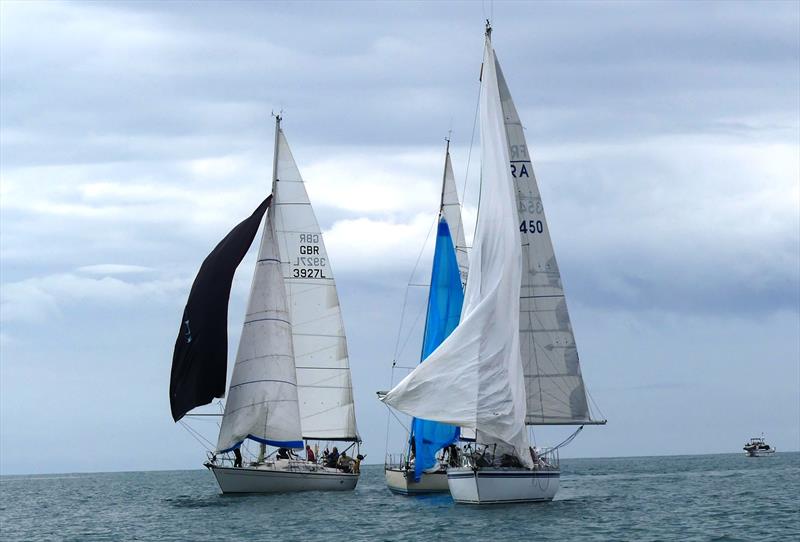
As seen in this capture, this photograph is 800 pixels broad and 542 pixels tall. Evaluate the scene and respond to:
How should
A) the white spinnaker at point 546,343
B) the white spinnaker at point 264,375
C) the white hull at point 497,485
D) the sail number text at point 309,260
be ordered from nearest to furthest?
the white hull at point 497,485 < the white spinnaker at point 546,343 < the white spinnaker at point 264,375 < the sail number text at point 309,260

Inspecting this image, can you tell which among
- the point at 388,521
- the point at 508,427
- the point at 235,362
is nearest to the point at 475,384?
the point at 508,427

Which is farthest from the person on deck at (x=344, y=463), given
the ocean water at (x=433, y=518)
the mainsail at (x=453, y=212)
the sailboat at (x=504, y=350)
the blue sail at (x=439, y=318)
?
the sailboat at (x=504, y=350)

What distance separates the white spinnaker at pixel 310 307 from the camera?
55.1 m

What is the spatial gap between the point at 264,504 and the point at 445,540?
14.6 m

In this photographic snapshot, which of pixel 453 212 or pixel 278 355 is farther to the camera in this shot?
pixel 453 212

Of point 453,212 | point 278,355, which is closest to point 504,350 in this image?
point 278,355

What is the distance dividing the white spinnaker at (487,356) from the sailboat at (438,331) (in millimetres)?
9405

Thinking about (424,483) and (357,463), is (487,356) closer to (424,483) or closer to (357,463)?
(424,483)

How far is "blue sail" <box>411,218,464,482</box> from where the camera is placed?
50094 mm

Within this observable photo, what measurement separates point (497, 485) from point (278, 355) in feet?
→ 51.2

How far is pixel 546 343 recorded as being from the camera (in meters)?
43.9

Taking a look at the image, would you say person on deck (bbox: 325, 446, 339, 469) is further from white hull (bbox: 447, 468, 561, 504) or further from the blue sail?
white hull (bbox: 447, 468, 561, 504)

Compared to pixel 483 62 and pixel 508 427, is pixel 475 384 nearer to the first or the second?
pixel 508 427

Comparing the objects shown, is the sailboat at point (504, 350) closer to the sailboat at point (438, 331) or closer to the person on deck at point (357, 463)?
the sailboat at point (438, 331)
